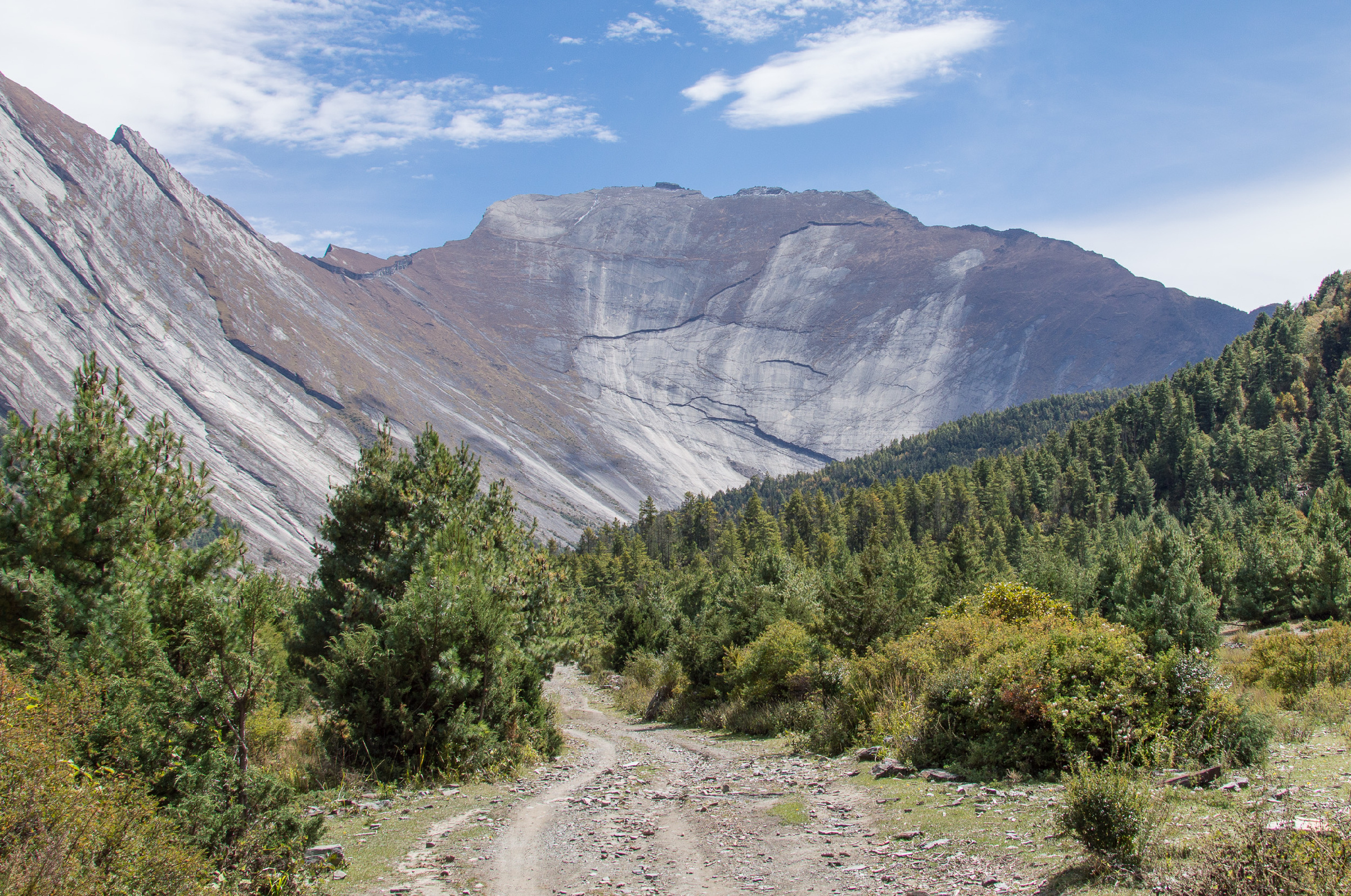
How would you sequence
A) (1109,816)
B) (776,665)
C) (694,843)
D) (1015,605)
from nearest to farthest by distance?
(1109,816) < (694,843) < (1015,605) < (776,665)

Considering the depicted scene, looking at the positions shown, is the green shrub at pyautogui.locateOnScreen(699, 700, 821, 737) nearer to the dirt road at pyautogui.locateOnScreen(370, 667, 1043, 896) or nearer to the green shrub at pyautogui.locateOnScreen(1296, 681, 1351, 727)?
the dirt road at pyautogui.locateOnScreen(370, 667, 1043, 896)

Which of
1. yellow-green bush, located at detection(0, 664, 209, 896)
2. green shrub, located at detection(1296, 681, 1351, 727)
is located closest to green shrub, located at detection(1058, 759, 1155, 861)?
yellow-green bush, located at detection(0, 664, 209, 896)

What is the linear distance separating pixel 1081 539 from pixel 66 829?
A: 105m

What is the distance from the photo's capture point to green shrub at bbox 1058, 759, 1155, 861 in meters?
6.99

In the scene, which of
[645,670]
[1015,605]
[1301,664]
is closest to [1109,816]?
[1015,605]

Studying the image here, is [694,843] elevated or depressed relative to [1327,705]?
depressed

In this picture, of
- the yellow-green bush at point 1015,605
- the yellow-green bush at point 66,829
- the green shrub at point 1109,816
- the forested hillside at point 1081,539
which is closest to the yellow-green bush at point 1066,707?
the forested hillside at point 1081,539

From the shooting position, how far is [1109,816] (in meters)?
7.05

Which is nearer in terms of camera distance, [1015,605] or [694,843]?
[694,843]

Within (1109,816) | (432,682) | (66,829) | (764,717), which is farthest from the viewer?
(764,717)

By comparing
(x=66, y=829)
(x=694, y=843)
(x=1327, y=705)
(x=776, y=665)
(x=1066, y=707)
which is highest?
(x=66, y=829)

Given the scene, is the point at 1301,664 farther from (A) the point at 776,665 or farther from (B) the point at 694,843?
(B) the point at 694,843

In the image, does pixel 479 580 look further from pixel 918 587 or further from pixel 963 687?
pixel 918 587

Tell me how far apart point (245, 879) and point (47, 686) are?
131 inches
